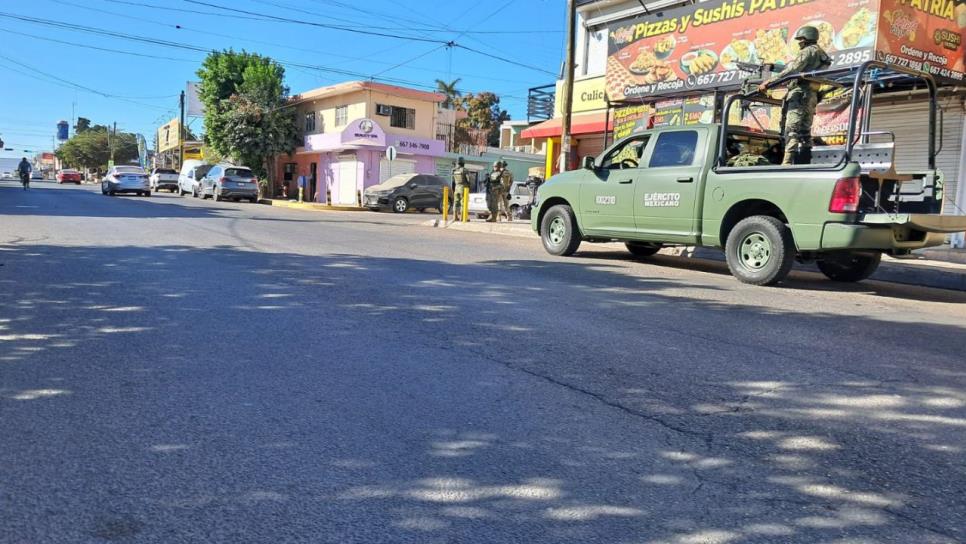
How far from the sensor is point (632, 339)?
520 cm

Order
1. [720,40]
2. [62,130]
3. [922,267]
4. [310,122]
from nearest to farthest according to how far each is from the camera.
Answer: [922,267] < [720,40] < [310,122] < [62,130]

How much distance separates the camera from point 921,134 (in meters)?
12.8

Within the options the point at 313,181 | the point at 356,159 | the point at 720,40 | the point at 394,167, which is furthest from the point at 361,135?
the point at 720,40

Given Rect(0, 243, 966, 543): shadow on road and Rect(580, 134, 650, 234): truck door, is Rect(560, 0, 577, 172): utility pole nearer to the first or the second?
Rect(580, 134, 650, 234): truck door

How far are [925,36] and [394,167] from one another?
25.4 metres

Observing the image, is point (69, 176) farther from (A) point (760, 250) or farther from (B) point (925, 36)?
(A) point (760, 250)

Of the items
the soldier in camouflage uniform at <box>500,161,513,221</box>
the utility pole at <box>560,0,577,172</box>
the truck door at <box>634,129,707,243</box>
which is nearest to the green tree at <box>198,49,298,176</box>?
the soldier in camouflage uniform at <box>500,161,513,221</box>

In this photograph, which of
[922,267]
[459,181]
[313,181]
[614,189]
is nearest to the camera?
[922,267]

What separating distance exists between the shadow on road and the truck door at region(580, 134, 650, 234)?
360 cm

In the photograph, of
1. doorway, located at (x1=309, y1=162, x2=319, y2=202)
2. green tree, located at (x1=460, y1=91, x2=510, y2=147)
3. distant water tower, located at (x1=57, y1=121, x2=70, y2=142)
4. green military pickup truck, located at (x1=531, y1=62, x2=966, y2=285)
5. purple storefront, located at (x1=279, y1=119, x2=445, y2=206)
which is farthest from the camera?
distant water tower, located at (x1=57, y1=121, x2=70, y2=142)

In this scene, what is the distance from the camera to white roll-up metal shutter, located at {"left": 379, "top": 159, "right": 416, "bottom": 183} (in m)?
33.1

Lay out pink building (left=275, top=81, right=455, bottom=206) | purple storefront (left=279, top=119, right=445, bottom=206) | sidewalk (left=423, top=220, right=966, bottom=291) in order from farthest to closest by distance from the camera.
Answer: pink building (left=275, top=81, right=455, bottom=206), purple storefront (left=279, top=119, right=445, bottom=206), sidewalk (left=423, top=220, right=966, bottom=291)

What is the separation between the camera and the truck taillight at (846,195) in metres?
7.29

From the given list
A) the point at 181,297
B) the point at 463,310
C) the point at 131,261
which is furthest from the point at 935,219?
the point at 131,261
